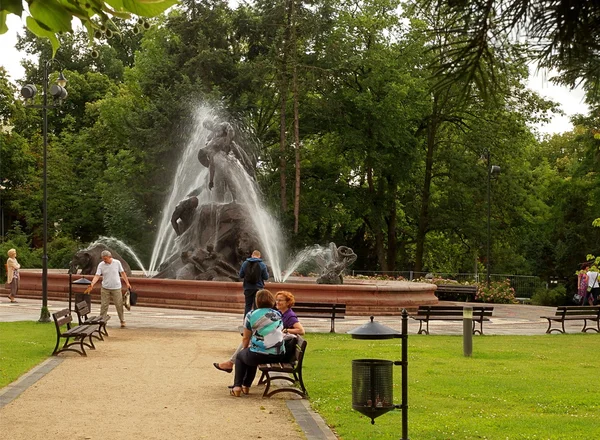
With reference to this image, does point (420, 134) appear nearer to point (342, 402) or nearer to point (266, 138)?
point (266, 138)

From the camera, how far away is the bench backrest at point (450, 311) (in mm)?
23278

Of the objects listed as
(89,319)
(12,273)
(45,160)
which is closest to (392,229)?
(12,273)

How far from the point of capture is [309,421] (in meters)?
10.5

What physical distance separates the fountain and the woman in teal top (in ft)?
53.1

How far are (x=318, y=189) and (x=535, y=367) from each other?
3425 cm

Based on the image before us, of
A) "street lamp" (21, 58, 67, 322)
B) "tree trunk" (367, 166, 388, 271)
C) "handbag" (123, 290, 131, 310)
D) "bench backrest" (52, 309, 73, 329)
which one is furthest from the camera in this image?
"tree trunk" (367, 166, 388, 271)

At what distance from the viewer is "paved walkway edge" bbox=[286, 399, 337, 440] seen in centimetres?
966

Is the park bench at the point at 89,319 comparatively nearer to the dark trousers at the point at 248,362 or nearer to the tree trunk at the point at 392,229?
the dark trousers at the point at 248,362

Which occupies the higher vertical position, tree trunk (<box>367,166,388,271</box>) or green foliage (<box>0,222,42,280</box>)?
tree trunk (<box>367,166,388,271</box>)

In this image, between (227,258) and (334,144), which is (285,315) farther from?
(334,144)

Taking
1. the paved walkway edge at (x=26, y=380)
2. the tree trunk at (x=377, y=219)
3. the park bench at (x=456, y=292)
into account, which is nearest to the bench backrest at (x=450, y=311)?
the paved walkway edge at (x=26, y=380)

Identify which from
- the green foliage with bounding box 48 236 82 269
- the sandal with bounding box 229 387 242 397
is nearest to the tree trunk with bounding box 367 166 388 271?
the green foliage with bounding box 48 236 82 269

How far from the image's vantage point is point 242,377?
12508 mm

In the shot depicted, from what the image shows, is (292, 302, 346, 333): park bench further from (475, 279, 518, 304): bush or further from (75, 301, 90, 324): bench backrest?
(475, 279, 518, 304): bush
